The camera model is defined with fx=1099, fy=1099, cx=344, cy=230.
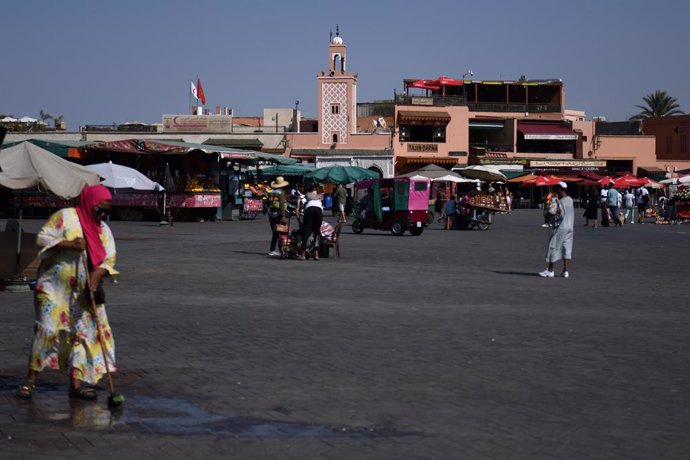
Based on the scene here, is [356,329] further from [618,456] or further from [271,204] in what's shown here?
[271,204]

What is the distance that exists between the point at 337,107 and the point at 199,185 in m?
36.8

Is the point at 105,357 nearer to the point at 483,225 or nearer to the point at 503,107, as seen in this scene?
the point at 483,225

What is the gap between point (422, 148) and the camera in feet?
274

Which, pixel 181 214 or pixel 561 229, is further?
pixel 181 214

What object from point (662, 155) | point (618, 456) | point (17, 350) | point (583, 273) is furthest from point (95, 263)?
point (662, 155)

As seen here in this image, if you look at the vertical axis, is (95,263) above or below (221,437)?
above

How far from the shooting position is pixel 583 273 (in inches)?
810

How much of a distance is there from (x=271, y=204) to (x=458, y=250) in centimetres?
568

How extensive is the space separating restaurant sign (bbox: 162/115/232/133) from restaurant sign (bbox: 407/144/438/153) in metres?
15.4

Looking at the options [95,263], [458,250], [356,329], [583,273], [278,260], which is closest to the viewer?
[95,263]

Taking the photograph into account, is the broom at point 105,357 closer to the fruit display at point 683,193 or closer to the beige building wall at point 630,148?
the fruit display at point 683,193

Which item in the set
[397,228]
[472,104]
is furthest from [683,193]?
[472,104]

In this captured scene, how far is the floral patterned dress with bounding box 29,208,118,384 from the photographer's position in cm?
797

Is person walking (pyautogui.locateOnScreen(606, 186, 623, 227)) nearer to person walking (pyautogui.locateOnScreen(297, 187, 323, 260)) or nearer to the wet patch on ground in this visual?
person walking (pyautogui.locateOnScreen(297, 187, 323, 260))
